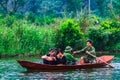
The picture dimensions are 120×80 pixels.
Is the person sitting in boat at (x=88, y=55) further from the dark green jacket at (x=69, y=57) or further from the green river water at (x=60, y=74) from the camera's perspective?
the green river water at (x=60, y=74)

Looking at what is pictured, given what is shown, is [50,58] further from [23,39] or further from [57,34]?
[57,34]

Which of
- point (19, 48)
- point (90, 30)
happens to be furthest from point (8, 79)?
point (90, 30)

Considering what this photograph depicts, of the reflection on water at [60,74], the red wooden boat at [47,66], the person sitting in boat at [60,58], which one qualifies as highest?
the person sitting in boat at [60,58]

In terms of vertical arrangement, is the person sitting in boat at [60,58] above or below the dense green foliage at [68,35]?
below

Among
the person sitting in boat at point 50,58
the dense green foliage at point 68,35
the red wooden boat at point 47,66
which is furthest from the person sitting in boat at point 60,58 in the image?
the dense green foliage at point 68,35

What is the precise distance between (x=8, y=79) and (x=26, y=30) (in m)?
13.0

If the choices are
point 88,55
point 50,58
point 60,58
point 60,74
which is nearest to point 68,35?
point 88,55

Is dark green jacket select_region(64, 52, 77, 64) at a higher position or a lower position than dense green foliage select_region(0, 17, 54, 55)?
lower

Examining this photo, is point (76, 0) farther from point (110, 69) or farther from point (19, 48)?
point (110, 69)

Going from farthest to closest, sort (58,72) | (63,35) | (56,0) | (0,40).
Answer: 1. (56,0)
2. (63,35)
3. (0,40)
4. (58,72)

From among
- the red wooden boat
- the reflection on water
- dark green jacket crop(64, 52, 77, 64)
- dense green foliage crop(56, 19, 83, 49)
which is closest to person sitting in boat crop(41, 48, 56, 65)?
the red wooden boat

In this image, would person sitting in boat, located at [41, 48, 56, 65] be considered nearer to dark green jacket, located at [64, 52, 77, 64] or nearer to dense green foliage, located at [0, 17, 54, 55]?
dark green jacket, located at [64, 52, 77, 64]

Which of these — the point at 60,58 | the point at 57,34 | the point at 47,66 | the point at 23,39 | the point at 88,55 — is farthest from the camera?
the point at 57,34

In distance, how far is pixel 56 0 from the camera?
238ft
